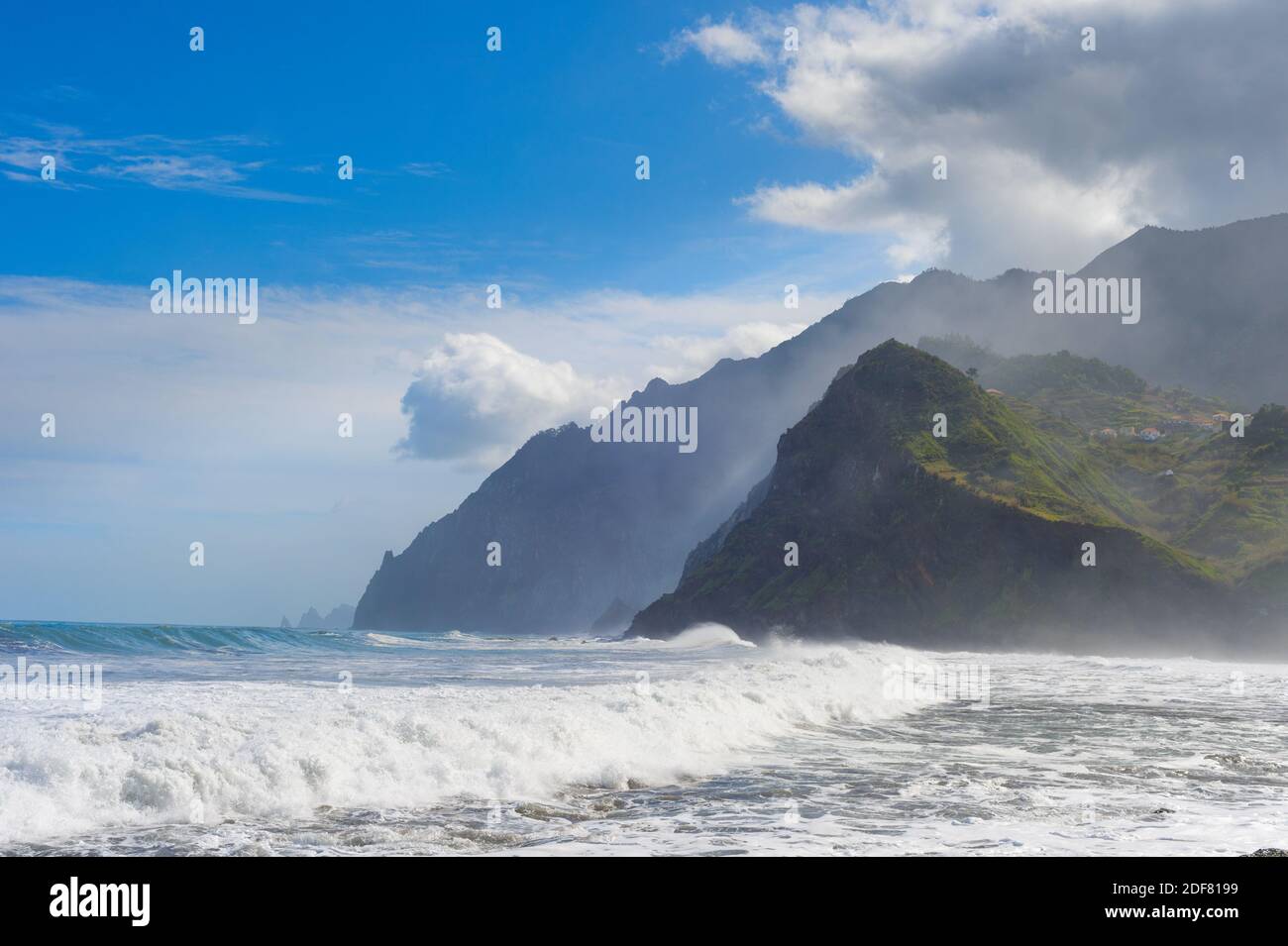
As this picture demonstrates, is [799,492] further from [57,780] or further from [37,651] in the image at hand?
[57,780]

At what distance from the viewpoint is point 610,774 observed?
56.4 ft

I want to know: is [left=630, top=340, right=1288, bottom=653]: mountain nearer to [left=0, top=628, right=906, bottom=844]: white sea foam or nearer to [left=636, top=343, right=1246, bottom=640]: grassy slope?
[left=636, top=343, right=1246, bottom=640]: grassy slope

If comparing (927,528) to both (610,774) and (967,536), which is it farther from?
(610,774)

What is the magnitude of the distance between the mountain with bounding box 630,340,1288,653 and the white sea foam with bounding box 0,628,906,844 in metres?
80.7

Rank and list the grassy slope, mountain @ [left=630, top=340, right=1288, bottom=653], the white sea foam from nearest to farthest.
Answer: the white sea foam < mountain @ [left=630, top=340, right=1288, bottom=653] < the grassy slope

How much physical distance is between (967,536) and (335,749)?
10081cm

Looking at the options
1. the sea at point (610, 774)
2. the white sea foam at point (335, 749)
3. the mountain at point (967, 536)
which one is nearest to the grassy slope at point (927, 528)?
the mountain at point (967, 536)

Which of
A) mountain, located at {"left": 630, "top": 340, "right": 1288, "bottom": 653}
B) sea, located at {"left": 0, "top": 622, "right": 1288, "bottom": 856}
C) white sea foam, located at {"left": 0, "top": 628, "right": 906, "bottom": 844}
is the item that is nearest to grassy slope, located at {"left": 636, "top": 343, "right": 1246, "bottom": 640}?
mountain, located at {"left": 630, "top": 340, "right": 1288, "bottom": 653}

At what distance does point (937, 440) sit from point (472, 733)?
113 metres

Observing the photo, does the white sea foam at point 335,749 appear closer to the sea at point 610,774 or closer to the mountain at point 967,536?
the sea at point 610,774

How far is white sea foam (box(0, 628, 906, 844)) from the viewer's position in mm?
13219

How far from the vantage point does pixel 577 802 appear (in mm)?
15156

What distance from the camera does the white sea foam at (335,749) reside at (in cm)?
1322

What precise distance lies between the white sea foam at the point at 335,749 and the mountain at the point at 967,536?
8065 cm
